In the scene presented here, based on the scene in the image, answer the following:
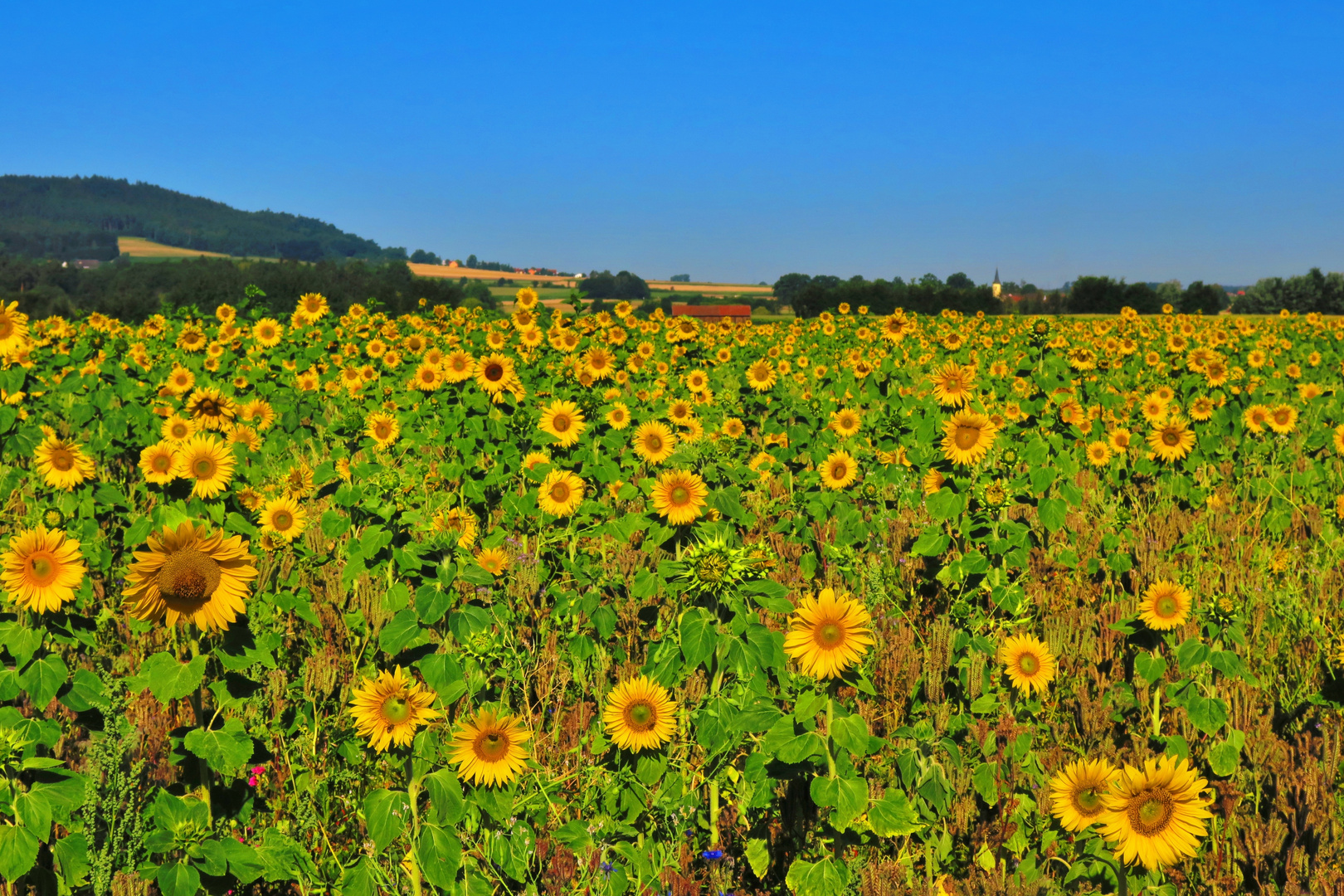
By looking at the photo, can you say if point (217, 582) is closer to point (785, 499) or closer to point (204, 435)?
point (204, 435)

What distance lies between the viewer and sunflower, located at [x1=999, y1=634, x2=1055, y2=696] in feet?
12.7

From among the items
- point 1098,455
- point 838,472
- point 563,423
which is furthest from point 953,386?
point 1098,455

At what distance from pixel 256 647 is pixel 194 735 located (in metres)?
0.33

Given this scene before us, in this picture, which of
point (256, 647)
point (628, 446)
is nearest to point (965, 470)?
point (628, 446)

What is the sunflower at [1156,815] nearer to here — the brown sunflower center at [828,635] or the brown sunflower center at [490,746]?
the brown sunflower center at [828,635]

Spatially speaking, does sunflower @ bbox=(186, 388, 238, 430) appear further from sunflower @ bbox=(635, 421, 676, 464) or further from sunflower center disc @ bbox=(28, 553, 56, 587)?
sunflower @ bbox=(635, 421, 676, 464)

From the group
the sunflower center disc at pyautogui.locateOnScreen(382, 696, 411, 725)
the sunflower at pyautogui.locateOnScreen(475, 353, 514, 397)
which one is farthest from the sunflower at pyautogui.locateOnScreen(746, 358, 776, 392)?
the sunflower center disc at pyautogui.locateOnScreen(382, 696, 411, 725)

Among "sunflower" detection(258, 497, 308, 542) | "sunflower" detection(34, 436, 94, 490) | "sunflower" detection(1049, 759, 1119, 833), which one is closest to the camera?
"sunflower" detection(1049, 759, 1119, 833)

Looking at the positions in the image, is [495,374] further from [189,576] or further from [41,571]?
[189,576]

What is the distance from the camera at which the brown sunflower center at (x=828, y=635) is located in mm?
2902

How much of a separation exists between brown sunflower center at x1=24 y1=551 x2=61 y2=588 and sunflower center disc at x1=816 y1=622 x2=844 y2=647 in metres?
2.59

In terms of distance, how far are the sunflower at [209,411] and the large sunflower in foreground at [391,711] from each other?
189 centimetres

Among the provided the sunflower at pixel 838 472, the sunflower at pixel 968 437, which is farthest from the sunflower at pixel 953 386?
the sunflower at pixel 838 472

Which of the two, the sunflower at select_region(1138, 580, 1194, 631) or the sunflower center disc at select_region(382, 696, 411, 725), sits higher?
the sunflower at select_region(1138, 580, 1194, 631)
